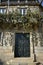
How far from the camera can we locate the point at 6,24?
9.35m

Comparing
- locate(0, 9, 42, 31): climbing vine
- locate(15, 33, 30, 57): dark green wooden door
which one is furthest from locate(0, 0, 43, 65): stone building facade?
locate(0, 9, 42, 31): climbing vine

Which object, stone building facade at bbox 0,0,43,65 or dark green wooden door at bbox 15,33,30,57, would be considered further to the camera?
dark green wooden door at bbox 15,33,30,57

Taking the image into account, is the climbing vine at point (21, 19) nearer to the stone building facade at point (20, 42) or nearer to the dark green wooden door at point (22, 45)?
the stone building facade at point (20, 42)

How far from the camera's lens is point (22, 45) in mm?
9523

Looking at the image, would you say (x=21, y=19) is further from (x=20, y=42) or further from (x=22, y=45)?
(x=22, y=45)

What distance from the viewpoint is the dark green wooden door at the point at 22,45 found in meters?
9.43

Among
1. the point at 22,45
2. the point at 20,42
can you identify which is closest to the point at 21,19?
the point at 20,42

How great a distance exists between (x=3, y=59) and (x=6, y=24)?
1.85 meters

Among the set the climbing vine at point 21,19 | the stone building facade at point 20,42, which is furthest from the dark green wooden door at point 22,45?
the climbing vine at point 21,19

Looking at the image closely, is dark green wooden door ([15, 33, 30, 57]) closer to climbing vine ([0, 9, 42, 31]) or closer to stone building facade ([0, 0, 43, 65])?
stone building facade ([0, 0, 43, 65])

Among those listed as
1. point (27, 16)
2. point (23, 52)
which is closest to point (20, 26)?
point (27, 16)

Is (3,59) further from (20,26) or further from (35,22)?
(35,22)

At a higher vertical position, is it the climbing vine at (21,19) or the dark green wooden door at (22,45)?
the climbing vine at (21,19)

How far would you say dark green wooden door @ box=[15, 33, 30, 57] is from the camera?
9.43 m
